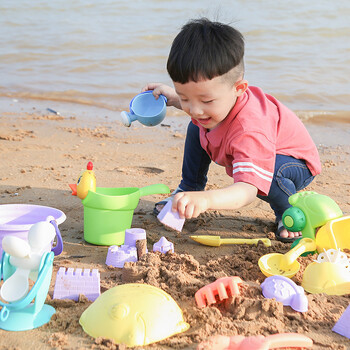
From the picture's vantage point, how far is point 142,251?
86.1 inches

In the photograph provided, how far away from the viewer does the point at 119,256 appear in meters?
2.17

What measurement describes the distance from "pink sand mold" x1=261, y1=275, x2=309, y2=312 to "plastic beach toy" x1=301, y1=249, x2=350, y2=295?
6.4 inches

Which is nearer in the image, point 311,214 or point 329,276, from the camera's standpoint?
point 329,276

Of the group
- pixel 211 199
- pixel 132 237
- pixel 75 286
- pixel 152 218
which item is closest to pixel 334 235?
pixel 211 199

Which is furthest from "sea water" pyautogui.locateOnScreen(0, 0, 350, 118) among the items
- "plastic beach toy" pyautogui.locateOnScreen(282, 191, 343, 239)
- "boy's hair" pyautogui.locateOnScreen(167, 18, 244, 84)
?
"plastic beach toy" pyautogui.locateOnScreen(282, 191, 343, 239)

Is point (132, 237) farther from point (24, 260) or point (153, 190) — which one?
point (24, 260)

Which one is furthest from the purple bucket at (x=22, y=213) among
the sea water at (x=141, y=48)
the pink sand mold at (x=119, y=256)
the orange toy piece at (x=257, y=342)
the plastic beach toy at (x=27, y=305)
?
the sea water at (x=141, y=48)

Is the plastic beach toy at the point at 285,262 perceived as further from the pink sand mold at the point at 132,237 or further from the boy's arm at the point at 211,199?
the pink sand mold at the point at 132,237

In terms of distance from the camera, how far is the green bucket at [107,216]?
2377mm

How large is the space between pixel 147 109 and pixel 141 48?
4.80 meters

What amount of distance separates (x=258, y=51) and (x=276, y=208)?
5.13m

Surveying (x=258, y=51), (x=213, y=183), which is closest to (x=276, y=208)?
(x=213, y=183)

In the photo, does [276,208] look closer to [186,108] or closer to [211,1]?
[186,108]

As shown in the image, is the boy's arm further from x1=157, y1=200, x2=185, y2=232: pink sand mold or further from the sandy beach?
the sandy beach
